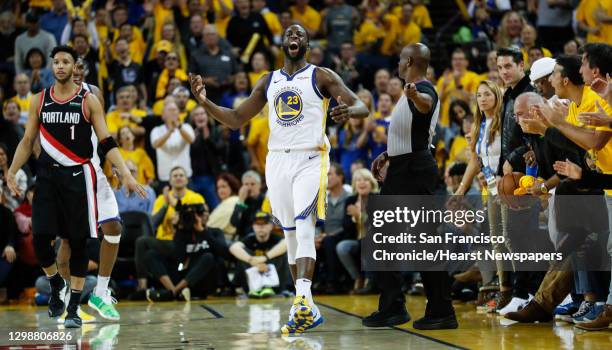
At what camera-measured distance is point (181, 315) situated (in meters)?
10.2

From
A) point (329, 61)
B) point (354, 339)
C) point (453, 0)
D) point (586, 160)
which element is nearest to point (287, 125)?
point (354, 339)

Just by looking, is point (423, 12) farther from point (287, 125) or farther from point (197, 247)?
point (287, 125)

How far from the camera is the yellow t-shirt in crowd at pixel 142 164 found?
48.2 feet

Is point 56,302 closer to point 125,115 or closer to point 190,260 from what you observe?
point 190,260

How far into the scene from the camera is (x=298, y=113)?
852 cm

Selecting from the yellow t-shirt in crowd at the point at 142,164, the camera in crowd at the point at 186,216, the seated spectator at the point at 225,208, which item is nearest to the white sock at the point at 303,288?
the camera in crowd at the point at 186,216

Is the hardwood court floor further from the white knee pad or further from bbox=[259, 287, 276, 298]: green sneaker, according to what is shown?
bbox=[259, 287, 276, 298]: green sneaker

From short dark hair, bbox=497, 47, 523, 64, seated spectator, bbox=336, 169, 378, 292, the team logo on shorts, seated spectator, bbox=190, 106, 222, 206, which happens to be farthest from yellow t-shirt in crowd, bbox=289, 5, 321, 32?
the team logo on shorts

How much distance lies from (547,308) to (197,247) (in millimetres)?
5319

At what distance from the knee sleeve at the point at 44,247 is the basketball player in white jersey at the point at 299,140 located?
213 cm

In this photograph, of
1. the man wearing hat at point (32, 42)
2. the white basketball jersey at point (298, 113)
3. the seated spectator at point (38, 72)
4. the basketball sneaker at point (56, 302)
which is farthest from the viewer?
the man wearing hat at point (32, 42)

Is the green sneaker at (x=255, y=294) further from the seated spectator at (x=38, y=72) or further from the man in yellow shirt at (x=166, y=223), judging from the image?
the seated spectator at (x=38, y=72)

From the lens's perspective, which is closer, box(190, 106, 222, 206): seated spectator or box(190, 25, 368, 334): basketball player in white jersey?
box(190, 25, 368, 334): basketball player in white jersey

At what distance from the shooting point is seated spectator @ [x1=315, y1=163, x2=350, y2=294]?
13.3m
